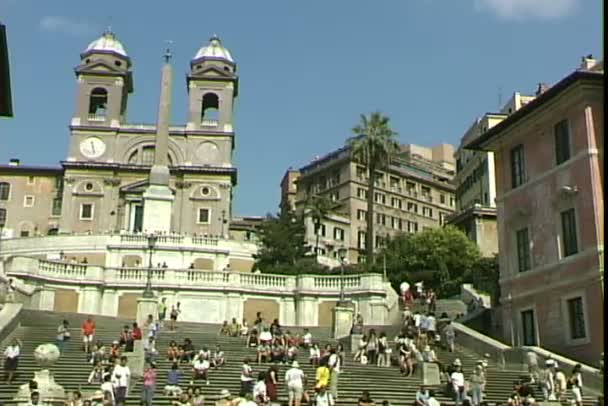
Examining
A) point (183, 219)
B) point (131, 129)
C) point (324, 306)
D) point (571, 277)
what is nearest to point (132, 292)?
point (324, 306)

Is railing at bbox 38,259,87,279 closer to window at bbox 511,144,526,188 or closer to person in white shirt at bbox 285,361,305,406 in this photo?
window at bbox 511,144,526,188

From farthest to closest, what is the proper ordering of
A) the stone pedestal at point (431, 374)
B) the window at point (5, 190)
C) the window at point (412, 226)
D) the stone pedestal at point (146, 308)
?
1. the window at point (412, 226)
2. the window at point (5, 190)
3. the stone pedestal at point (146, 308)
4. the stone pedestal at point (431, 374)

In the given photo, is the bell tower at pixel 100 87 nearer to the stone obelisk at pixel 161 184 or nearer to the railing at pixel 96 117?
the railing at pixel 96 117

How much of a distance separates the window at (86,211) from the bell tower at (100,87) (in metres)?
9.24

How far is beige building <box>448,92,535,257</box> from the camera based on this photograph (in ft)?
232

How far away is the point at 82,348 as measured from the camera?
3031 cm

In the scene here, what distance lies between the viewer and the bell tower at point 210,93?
9162 cm

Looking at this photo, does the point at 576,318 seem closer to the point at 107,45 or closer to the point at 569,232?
the point at 569,232

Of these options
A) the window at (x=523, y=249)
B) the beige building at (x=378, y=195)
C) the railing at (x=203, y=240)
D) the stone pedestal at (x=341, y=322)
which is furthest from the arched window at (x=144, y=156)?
the window at (x=523, y=249)

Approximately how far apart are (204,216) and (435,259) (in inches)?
1359

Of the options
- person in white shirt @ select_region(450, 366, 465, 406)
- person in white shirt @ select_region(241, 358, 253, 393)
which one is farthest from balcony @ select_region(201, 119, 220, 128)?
person in white shirt @ select_region(450, 366, 465, 406)

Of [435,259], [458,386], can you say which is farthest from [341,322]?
[435,259]

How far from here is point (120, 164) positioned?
3501 inches

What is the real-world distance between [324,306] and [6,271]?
18451 millimetres
